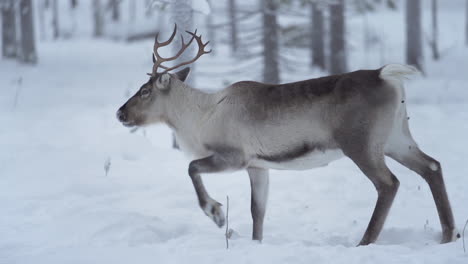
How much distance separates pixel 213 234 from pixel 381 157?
4.96 feet

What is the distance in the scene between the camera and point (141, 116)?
209 inches

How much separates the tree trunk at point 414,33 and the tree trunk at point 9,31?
1184 centimetres

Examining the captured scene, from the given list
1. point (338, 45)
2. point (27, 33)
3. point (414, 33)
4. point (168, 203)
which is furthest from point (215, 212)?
point (27, 33)

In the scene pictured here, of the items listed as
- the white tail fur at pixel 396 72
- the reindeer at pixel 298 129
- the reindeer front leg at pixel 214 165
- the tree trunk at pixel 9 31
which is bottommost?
the tree trunk at pixel 9 31

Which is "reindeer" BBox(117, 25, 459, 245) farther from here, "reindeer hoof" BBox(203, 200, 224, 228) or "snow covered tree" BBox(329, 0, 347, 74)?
"snow covered tree" BBox(329, 0, 347, 74)

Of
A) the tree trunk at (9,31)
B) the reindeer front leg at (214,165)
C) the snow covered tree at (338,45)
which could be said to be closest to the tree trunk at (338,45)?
the snow covered tree at (338,45)

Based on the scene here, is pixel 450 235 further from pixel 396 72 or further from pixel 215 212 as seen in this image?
pixel 215 212

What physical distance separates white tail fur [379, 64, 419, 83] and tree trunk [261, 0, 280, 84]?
24.2 ft

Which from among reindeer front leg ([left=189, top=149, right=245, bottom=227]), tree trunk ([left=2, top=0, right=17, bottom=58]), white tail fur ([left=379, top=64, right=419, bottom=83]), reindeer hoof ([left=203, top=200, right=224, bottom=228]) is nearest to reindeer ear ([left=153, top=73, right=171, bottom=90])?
reindeer front leg ([left=189, top=149, right=245, bottom=227])

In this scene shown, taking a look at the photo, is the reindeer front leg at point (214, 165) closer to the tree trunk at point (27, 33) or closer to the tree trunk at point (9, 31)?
the tree trunk at point (27, 33)

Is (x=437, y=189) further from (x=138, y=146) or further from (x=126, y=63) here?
(x=126, y=63)

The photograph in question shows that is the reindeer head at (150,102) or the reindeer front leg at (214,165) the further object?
the reindeer head at (150,102)

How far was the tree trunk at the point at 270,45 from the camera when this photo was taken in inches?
455

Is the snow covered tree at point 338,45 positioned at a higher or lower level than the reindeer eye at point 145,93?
lower
